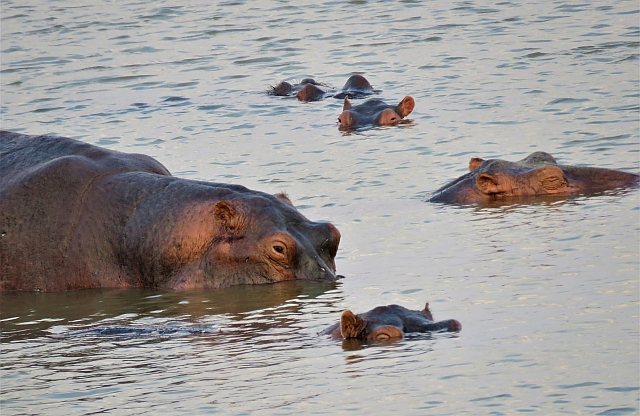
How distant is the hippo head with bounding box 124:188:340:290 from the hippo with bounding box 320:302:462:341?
155 centimetres

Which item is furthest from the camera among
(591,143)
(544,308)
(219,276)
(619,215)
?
(591,143)

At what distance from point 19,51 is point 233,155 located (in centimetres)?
1117

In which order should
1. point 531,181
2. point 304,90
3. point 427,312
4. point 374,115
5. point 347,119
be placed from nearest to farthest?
1. point 427,312
2. point 531,181
3. point 347,119
4. point 374,115
5. point 304,90

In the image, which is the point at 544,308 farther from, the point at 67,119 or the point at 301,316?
the point at 67,119

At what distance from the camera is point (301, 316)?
24.4 feet

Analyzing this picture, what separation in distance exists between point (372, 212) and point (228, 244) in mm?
2267

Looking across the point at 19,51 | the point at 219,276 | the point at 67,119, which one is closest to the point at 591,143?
the point at 219,276

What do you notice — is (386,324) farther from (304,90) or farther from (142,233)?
(304,90)

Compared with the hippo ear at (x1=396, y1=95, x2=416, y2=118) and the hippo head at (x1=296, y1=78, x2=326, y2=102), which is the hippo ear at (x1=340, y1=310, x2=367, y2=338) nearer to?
the hippo ear at (x1=396, y1=95, x2=416, y2=118)

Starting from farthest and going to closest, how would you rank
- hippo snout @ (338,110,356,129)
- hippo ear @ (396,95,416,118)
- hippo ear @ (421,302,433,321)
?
hippo ear @ (396,95,416,118) < hippo snout @ (338,110,356,129) < hippo ear @ (421,302,433,321)

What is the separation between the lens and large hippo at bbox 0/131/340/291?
834 cm

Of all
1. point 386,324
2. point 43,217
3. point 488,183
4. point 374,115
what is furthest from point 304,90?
point 386,324

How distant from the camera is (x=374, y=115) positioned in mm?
14930

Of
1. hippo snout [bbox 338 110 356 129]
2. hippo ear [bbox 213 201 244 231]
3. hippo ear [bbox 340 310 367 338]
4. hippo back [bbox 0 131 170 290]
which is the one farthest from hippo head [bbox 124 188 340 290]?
hippo snout [bbox 338 110 356 129]
